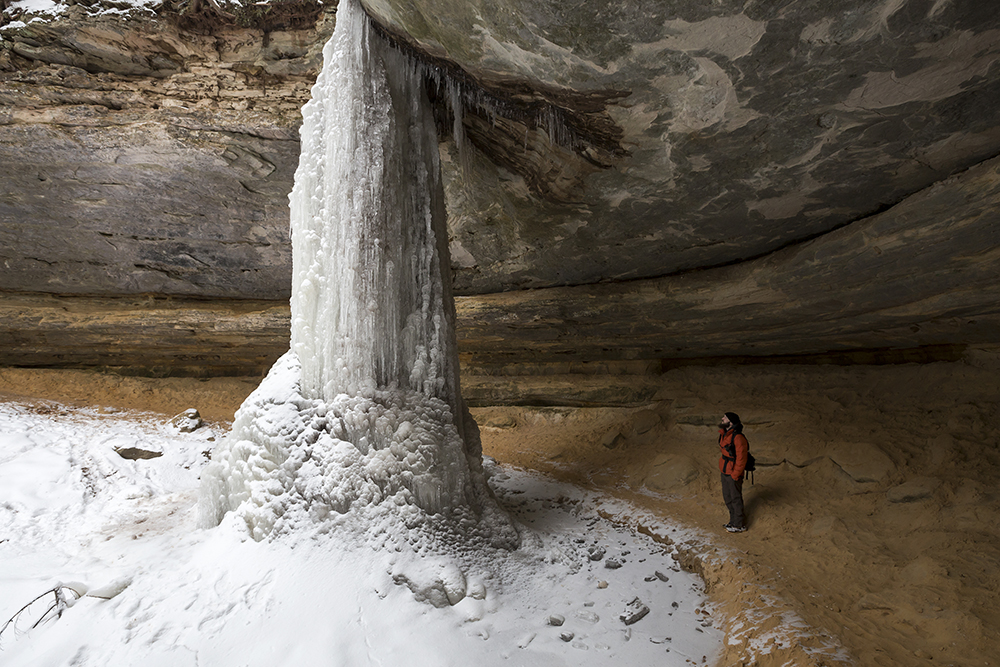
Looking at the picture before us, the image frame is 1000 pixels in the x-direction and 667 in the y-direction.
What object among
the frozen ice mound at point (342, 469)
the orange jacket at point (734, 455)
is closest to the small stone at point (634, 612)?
the frozen ice mound at point (342, 469)

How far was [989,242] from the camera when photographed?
14.1 feet

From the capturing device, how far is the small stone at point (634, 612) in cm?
365

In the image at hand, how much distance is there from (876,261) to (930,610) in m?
3.12

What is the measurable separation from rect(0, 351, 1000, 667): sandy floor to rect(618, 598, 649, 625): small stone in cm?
58

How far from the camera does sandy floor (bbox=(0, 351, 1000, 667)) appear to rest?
3.44 meters

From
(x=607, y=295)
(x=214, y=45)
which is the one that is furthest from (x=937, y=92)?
(x=214, y=45)

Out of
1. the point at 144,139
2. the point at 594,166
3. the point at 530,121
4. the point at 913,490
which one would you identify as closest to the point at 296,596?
the point at 530,121

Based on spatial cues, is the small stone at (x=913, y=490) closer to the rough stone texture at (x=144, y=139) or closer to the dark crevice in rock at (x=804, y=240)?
the dark crevice in rock at (x=804, y=240)

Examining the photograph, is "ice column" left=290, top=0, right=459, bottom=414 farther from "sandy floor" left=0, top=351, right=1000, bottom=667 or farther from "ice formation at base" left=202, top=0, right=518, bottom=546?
"sandy floor" left=0, top=351, right=1000, bottom=667

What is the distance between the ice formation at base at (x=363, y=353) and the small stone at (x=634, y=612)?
1.12 meters

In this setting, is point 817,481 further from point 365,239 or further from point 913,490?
point 365,239

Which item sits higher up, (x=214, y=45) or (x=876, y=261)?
(x=214, y=45)

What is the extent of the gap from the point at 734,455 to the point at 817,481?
1.38 m

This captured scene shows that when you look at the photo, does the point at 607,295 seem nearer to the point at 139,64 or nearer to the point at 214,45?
the point at 214,45
